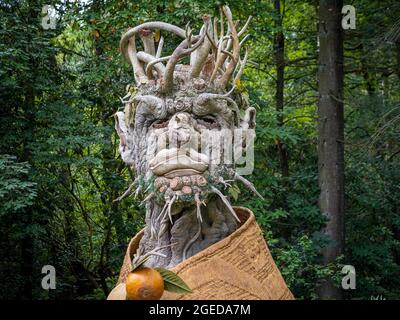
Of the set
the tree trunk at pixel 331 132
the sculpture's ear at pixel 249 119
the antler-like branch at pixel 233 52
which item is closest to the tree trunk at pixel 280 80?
the tree trunk at pixel 331 132

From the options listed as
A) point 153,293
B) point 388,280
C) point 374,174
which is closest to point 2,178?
point 153,293

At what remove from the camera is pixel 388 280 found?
30.0ft

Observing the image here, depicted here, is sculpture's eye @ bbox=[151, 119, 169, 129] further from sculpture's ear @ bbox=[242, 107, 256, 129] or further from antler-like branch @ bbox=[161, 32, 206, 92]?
sculpture's ear @ bbox=[242, 107, 256, 129]

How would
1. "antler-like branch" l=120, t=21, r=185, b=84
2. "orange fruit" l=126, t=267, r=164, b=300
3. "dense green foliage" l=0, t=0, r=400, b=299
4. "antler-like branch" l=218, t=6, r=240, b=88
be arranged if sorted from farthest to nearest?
1. "dense green foliage" l=0, t=0, r=400, b=299
2. "antler-like branch" l=120, t=21, r=185, b=84
3. "antler-like branch" l=218, t=6, r=240, b=88
4. "orange fruit" l=126, t=267, r=164, b=300

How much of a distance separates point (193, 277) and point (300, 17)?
25.6ft

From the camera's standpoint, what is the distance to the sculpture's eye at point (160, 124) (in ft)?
12.3

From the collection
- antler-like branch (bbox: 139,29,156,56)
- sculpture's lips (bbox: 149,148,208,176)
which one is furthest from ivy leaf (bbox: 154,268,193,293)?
antler-like branch (bbox: 139,29,156,56)

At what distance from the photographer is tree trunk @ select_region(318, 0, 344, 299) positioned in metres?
7.89

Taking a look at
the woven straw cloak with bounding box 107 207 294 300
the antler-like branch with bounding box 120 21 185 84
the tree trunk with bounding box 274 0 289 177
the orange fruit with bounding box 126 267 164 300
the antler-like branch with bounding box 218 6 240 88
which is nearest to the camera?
the orange fruit with bounding box 126 267 164 300

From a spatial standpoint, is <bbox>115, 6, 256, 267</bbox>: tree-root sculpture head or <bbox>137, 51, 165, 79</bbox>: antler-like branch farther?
<bbox>137, 51, 165, 79</bbox>: antler-like branch

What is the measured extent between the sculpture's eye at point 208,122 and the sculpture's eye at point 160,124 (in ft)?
0.63

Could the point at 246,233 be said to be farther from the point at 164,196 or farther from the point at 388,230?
the point at 388,230

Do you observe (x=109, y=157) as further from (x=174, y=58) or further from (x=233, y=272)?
(x=233, y=272)

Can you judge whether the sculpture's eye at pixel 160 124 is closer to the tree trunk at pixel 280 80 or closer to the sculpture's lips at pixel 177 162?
the sculpture's lips at pixel 177 162
